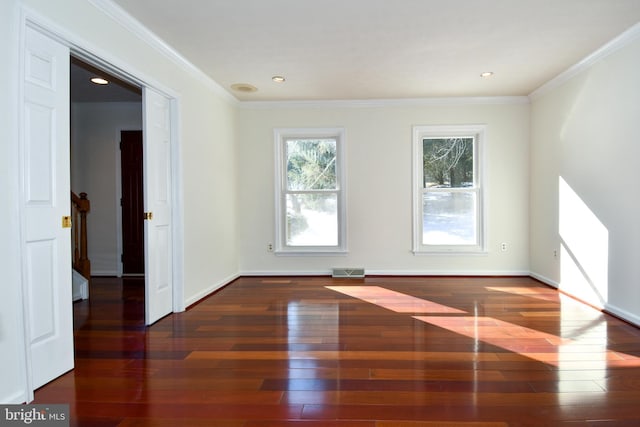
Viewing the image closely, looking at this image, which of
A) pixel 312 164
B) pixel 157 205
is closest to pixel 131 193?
pixel 157 205

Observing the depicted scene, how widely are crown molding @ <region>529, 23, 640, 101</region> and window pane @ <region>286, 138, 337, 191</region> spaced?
280 cm

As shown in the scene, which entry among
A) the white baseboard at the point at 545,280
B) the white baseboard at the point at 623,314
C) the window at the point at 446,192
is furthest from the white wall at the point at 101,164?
the white baseboard at the point at 623,314

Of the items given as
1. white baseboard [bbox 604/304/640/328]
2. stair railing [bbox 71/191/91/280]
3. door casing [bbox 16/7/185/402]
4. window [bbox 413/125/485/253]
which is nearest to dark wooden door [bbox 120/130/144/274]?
→ stair railing [bbox 71/191/91/280]

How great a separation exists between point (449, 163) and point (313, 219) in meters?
2.13

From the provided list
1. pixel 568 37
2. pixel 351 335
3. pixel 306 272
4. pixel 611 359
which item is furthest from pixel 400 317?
pixel 568 37

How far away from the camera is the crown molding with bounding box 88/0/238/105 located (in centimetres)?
279

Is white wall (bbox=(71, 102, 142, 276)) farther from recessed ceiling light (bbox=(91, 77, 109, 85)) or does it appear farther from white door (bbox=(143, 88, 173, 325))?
white door (bbox=(143, 88, 173, 325))

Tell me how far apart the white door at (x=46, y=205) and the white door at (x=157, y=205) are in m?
0.92

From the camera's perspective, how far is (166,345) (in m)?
2.98

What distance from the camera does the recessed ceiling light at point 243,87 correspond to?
478 centimetres

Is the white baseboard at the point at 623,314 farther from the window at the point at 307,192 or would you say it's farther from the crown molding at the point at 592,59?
the window at the point at 307,192

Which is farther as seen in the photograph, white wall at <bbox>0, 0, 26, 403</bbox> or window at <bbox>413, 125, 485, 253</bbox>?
window at <bbox>413, 125, 485, 253</bbox>

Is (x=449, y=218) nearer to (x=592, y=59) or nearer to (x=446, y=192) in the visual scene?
(x=446, y=192)

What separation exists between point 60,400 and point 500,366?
2.62m
